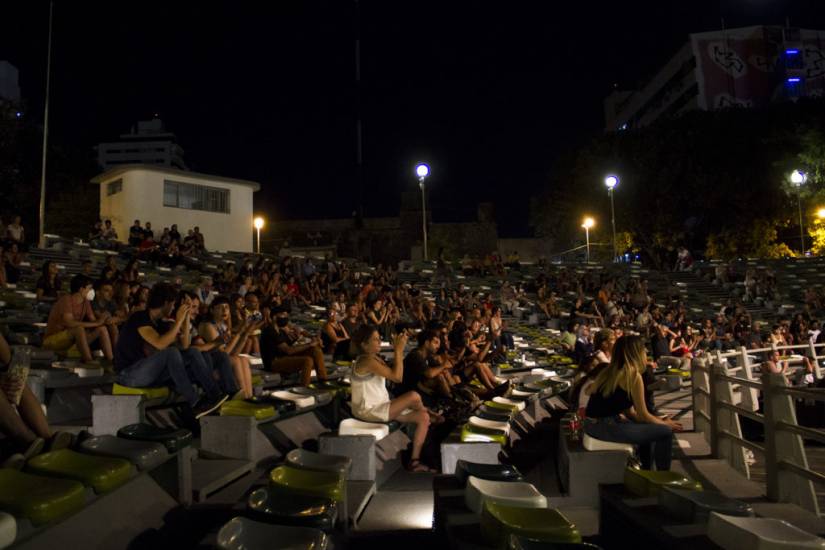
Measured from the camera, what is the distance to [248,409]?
5297mm

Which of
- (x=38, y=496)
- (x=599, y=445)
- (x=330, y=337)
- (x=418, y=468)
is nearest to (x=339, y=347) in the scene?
(x=330, y=337)

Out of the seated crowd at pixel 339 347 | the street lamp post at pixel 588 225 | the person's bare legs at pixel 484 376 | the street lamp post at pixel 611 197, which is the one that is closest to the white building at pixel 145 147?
the street lamp post at pixel 588 225

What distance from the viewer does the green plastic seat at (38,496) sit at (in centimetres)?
262

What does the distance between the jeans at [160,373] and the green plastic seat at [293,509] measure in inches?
99.3

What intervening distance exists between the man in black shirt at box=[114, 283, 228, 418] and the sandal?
1691 millimetres

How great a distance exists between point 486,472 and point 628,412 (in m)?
2.28

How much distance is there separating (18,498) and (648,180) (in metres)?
35.9

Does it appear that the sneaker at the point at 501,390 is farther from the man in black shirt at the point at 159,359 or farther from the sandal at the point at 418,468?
the man in black shirt at the point at 159,359

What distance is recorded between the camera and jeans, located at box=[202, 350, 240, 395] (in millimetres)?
6191

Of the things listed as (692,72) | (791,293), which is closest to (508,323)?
(791,293)

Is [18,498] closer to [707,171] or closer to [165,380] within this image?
[165,380]

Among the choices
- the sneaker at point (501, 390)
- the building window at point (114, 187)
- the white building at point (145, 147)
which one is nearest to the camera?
the sneaker at point (501, 390)

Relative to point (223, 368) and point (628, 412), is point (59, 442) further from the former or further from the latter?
point (628, 412)

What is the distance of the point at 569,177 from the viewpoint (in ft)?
128
